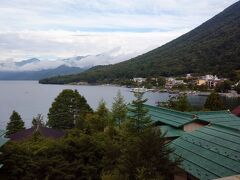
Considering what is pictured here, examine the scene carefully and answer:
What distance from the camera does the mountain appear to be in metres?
156

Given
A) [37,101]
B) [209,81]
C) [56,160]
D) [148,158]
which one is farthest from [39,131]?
[209,81]

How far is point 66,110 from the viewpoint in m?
35.2

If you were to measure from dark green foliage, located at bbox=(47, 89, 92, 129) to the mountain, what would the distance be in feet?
364

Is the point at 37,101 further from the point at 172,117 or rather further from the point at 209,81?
the point at 172,117

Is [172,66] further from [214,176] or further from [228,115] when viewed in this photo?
[214,176]

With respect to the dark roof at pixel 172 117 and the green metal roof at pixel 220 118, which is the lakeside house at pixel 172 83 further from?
the green metal roof at pixel 220 118

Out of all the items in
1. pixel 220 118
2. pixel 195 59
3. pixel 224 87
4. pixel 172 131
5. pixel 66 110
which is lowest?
pixel 224 87

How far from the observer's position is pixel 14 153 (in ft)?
51.4

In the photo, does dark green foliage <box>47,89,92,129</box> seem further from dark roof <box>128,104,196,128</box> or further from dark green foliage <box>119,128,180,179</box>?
dark green foliage <box>119,128,180,179</box>

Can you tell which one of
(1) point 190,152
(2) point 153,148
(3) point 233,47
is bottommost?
(1) point 190,152

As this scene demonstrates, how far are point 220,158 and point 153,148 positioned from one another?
3.16 metres

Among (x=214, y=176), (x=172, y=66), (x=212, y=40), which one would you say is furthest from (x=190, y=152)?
(x=212, y=40)

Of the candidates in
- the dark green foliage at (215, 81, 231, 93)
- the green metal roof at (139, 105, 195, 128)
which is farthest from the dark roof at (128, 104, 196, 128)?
the dark green foliage at (215, 81, 231, 93)

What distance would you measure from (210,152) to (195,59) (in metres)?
155
